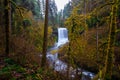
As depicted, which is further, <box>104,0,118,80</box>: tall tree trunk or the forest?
the forest

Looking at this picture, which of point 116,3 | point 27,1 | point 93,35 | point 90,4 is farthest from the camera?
point 90,4

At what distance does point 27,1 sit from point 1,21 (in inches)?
614

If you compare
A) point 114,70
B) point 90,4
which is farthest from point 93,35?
point 114,70

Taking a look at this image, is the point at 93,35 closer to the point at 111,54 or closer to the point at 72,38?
the point at 72,38

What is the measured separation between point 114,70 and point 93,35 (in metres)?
13.5

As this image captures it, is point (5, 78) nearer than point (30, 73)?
Yes

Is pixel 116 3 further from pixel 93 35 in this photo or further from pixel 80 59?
pixel 93 35

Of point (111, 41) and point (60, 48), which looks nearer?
point (111, 41)

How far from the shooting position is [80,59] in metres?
25.2

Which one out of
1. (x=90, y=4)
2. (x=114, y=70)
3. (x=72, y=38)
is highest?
(x=90, y=4)

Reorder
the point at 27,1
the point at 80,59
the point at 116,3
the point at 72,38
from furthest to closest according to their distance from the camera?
the point at 27,1
the point at 80,59
the point at 72,38
the point at 116,3

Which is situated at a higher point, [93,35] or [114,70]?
[93,35]

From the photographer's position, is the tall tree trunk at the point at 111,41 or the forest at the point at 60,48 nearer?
the tall tree trunk at the point at 111,41

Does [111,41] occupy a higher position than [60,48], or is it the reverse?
[111,41]
